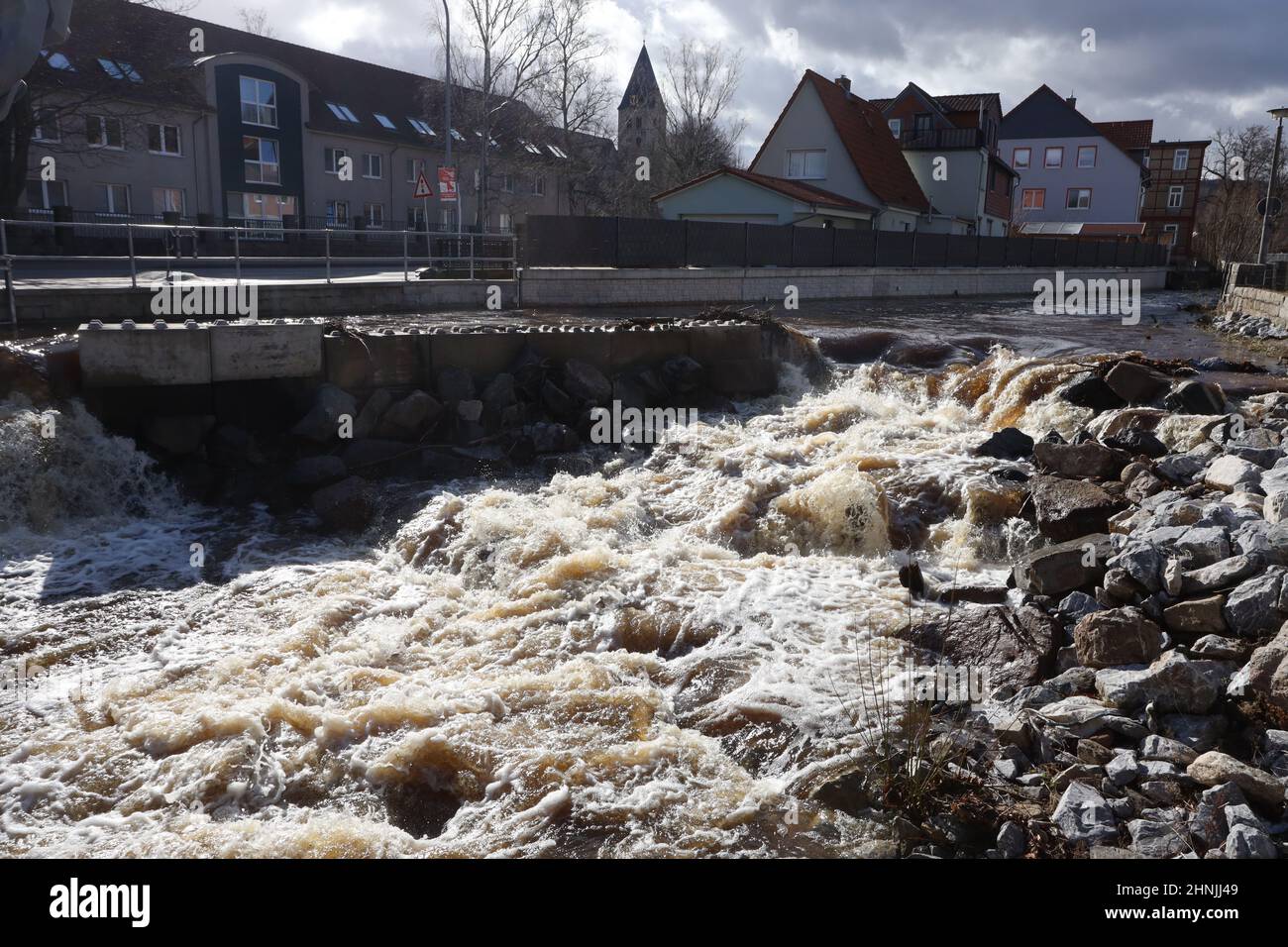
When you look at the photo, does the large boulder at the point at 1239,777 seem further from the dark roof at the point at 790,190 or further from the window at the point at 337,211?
the window at the point at 337,211

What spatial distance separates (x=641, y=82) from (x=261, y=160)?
49280 mm

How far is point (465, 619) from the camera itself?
8492mm

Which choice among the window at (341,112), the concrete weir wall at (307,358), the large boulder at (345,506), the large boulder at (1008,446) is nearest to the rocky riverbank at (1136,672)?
the large boulder at (1008,446)

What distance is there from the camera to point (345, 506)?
1103cm

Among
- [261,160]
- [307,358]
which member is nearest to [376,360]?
[307,358]

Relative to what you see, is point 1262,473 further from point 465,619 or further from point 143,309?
point 143,309

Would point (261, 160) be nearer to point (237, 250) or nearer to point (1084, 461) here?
point (237, 250)

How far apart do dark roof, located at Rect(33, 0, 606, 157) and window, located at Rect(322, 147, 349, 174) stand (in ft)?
3.49

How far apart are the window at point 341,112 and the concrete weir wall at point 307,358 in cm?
4032

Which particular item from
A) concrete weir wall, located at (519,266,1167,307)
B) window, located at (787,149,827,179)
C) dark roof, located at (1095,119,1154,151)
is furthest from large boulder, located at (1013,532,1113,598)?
dark roof, located at (1095,119,1154,151)

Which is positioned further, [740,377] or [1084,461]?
[740,377]

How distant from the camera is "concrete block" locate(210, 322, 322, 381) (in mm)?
12312
